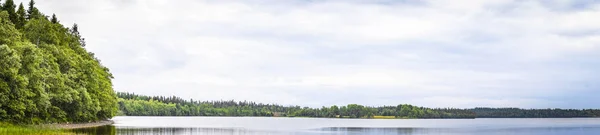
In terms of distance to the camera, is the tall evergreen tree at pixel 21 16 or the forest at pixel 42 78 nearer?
the forest at pixel 42 78

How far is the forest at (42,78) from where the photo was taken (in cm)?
5472

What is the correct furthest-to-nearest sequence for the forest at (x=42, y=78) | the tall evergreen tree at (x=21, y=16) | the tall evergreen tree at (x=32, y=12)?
1. the tall evergreen tree at (x=32, y=12)
2. the tall evergreen tree at (x=21, y=16)
3. the forest at (x=42, y=78)

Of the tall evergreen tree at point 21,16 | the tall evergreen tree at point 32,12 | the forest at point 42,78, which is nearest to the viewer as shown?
the forest at point 42,78

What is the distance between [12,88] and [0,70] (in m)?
3.01

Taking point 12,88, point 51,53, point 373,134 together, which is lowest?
point 373,134

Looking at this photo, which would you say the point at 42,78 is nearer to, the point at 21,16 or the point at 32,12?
the point at 21,16

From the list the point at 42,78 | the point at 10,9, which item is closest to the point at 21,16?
the point at 10,9

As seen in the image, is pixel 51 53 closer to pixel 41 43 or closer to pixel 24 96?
pixel 41 43

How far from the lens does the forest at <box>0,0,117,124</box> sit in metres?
54.7

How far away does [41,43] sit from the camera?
75.8 m

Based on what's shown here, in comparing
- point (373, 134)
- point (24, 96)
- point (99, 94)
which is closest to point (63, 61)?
point (99, 94)

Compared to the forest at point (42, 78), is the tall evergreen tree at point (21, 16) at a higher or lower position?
higher

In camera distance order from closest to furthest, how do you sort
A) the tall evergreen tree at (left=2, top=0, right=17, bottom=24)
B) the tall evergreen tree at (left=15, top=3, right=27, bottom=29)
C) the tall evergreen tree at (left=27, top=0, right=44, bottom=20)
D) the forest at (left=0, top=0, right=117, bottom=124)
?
the forest at (left=0, top=0, right=117, bottom=124)
the tall evergreen tree at (left=2, top=0, right=17, bottom=24)
the tall evergreen tree at (left=15, top=3, right=27, bottom=29)
the tall evergreen tree at (left=27, top=0, right=44, bottom=20)

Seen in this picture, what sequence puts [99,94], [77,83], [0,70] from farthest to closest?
1. [99,94]
2. [77,83]
3. [0,70]
